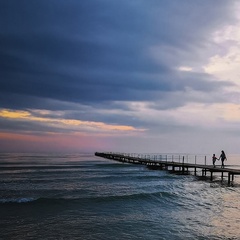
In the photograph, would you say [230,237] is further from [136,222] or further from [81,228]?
[81,228]

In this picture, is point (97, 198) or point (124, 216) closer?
point (124, 216)

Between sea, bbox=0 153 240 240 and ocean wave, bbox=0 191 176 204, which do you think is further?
ocean wave, bbox=0 191 176 204

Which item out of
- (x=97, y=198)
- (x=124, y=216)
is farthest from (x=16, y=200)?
(x=124, y=216)

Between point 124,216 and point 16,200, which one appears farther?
point 16,200

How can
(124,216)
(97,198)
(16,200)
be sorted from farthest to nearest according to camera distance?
(97,198) → (16,200) → (124,216)

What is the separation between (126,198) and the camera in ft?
68.0

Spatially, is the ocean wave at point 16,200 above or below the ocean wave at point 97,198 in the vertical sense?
below

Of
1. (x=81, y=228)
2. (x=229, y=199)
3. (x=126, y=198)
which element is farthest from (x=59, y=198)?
(x=229, y=199)

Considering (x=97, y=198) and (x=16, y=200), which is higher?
(x=97, y=198)

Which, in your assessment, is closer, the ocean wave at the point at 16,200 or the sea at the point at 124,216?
the sea at the point at 124,216

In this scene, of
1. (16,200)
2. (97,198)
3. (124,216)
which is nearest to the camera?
(124,216)

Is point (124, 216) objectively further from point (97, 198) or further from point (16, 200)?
point (16, 200)

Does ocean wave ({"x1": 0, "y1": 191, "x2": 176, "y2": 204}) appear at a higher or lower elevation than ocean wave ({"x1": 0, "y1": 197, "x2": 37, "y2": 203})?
higher

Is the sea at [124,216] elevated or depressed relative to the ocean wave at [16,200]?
elevated
